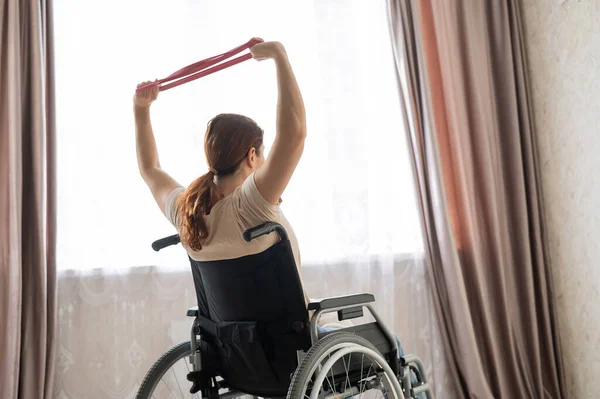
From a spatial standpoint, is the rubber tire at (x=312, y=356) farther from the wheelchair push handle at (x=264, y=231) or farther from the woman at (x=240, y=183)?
the wheelchair push handle at (x=264, y=231)

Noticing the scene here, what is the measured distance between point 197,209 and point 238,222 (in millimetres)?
124

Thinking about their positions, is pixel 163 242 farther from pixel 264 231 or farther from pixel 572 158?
pixel 572 158

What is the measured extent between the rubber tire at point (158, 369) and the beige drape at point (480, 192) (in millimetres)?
1275

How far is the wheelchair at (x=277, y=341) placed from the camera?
1376 mm

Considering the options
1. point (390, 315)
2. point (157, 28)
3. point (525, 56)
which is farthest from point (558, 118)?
point (157, 28)

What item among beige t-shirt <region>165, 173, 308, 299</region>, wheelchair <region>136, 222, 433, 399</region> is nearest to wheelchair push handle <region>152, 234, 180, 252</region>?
wheelchair <region>136, 222, 433, 399</region>

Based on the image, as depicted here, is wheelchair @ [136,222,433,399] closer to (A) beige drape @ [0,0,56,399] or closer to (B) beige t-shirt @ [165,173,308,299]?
(B) beige t-shirt @ [165,173,308,299]

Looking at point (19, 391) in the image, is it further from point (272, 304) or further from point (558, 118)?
point (558, 118)

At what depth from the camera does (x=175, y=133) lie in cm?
240

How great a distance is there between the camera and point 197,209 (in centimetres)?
148

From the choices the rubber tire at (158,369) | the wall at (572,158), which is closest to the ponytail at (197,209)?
the rubber tire at (158,369)

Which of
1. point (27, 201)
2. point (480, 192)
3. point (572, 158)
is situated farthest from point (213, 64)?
point (572, 158)

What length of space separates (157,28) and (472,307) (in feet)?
5.98

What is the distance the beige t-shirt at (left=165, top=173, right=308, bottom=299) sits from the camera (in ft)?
4.62
